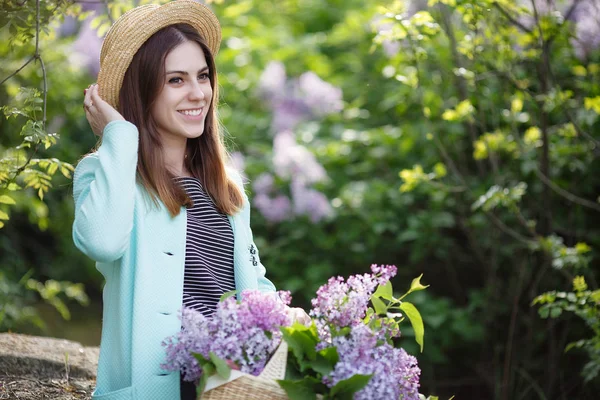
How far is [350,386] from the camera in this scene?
162cm

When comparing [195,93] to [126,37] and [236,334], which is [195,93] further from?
[236,334]

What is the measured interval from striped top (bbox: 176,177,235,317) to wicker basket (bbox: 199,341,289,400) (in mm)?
465

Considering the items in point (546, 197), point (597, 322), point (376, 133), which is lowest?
point (597, 322)

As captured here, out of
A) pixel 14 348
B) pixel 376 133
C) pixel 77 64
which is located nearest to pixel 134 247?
pixel 14 348

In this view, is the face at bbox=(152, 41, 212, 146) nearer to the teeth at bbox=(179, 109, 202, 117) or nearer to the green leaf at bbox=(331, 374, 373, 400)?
the teeth at bbox=(179, 109, 202, 117)

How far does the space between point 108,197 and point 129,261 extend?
218mm

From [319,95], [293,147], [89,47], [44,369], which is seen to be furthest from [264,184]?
[44,369]

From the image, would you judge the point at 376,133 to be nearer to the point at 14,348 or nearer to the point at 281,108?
the point at 281,108

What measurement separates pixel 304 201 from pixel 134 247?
277 cm

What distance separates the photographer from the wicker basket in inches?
63.6

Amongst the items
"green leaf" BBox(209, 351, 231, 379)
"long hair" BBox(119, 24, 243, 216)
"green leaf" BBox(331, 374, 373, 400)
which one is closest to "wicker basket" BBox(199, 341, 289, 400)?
"green leaf" BBox(209, 351, 231, 379)

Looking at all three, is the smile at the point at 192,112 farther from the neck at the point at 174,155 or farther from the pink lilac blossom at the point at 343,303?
the pink lilac blossom at the point at 343,303

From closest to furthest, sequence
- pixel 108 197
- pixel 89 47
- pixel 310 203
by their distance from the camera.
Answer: pixel 108 197 → pixel 310 203 → pixel 89 47

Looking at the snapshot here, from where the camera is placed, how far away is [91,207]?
6.15ft
